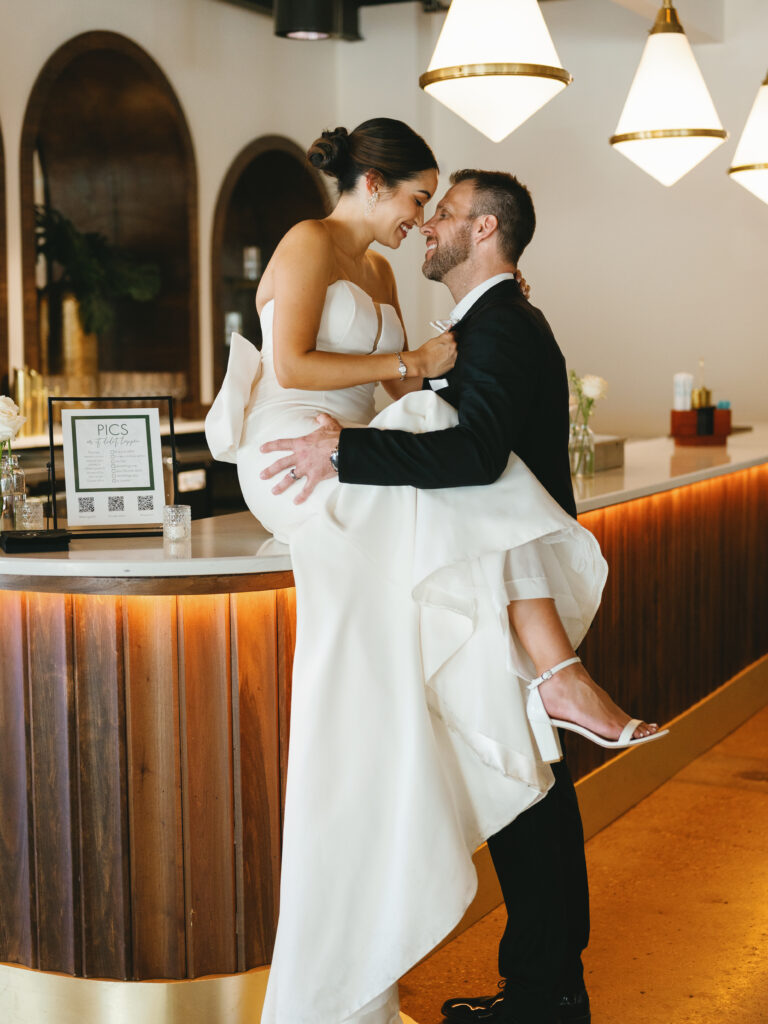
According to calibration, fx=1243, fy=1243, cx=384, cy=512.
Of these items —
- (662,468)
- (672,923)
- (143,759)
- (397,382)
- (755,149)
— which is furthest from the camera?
(755,149)

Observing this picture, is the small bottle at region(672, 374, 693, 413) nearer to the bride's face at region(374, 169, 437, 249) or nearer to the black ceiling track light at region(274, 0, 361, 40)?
the black ceiling track light at region(274, 0, 361, 40)

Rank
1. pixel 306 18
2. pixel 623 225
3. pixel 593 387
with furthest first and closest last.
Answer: pixel 623 225 → pixel 306 18 → pixel 593 387

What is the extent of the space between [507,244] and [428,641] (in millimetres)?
846

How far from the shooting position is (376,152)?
275cm

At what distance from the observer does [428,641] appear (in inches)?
91.7

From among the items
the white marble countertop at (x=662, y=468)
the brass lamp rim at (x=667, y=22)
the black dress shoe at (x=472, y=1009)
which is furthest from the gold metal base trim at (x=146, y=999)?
the brass lamp rim at (x=667, y=22)

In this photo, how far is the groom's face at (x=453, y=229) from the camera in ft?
8.40

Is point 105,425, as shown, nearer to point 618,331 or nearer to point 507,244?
point 507,244

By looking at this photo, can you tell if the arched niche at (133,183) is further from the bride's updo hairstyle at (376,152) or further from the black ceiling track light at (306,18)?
the bride's updo hairstyle at (376,152)

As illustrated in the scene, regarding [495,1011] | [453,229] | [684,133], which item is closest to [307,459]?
[453,229]

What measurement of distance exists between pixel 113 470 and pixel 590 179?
6169 mm

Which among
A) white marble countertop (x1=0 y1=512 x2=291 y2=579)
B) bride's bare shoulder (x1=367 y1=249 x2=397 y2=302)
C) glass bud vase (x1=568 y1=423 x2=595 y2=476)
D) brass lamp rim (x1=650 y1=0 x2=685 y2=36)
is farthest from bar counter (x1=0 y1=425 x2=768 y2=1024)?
brass lamp rim (x1=650 y1=0 x2=685 y2=36)

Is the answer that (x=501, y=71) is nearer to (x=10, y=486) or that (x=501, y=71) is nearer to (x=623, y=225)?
(x=10, y=486)

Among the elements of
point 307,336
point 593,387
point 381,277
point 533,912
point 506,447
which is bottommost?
point 533,912
